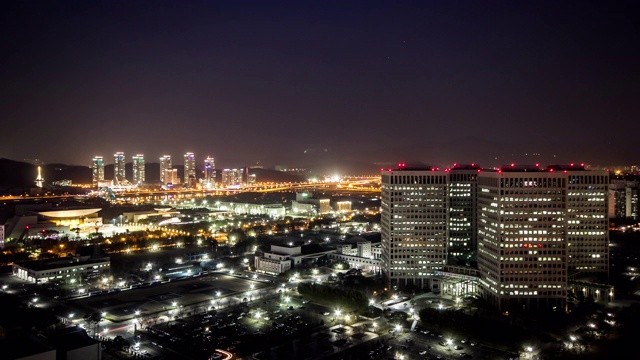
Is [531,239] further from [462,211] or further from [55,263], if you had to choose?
[55,263]

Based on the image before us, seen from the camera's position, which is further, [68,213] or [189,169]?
[189,169]

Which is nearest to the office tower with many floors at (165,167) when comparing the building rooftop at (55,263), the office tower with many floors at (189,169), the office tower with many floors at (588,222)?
the office tower with many floors at (189,169)

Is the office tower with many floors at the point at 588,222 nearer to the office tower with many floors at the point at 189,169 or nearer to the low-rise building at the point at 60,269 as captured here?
the low-rise building at the point at 60,269

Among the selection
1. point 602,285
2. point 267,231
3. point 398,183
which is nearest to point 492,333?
point 602,285

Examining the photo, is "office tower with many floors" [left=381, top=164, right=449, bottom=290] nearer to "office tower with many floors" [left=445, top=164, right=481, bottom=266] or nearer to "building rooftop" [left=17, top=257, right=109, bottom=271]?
"office tower with many floors" [left=445, top=164, right=481, bottom=266]

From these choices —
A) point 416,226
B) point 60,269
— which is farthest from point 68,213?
point 416,226

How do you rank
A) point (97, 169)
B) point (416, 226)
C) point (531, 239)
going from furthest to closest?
point (97, 169)
point (416, 226)
point (531, 239)
